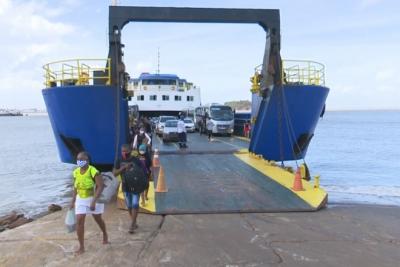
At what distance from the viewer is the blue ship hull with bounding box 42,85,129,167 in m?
16.5

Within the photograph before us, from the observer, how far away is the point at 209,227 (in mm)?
9258

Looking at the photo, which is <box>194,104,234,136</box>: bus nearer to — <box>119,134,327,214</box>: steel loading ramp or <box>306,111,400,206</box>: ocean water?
<box>306,111,400,206</box>: ocean water

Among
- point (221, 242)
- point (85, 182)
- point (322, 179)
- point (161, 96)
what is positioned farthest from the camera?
point (161, 96)

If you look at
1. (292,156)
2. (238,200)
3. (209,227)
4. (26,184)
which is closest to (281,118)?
(292,156)

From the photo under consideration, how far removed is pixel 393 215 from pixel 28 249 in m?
7.72

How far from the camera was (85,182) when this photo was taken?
7574 millimetres

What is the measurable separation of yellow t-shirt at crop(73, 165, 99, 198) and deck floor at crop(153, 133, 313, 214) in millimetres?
2968

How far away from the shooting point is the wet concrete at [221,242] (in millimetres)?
7336

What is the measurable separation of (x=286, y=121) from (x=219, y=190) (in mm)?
6382

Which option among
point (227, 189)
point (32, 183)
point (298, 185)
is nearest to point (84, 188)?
point (227, 189)

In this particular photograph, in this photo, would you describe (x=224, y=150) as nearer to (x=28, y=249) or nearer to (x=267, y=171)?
(x=267, y=171)

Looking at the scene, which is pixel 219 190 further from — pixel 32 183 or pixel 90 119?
pixel 32 183

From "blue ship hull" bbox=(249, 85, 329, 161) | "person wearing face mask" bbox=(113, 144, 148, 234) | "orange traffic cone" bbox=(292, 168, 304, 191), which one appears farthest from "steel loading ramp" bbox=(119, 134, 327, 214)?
"person wearing face mask" bbox=(113, 144, 148, 234)

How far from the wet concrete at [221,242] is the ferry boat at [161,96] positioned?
3202cm
